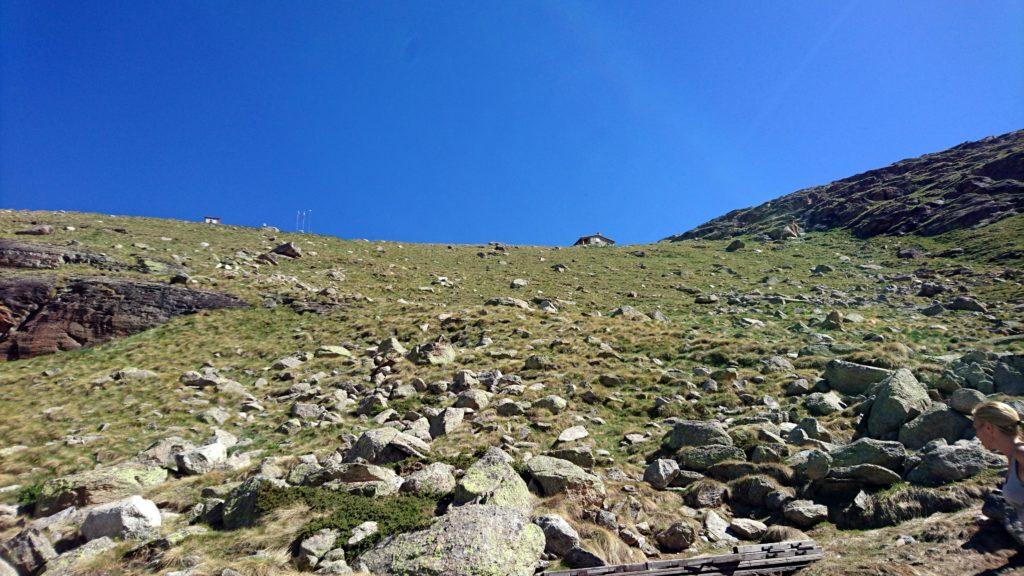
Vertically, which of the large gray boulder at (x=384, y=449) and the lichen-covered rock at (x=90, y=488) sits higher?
the large gray boulder at (x=384, y=449)

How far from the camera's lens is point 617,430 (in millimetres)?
14234

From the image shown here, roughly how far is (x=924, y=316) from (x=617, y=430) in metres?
26.4

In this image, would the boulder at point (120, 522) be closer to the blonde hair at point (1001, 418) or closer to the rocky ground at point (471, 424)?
the rocky ground at point (471, 424)

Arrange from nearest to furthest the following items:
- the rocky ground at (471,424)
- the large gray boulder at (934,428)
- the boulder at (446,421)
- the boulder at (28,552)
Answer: the boulder at (28,552) → the rocky ground at (471,424) → the large gray boulder at (934,428) → the boulder at (446,421)

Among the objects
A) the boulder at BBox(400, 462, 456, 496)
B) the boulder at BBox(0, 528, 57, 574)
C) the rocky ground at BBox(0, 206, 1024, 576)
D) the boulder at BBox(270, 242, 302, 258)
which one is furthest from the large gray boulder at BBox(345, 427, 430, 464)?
the boulder at BBox(270, 242, 302, 258)

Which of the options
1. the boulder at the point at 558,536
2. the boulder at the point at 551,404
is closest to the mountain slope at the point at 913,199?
the boulder at the point at 551,404

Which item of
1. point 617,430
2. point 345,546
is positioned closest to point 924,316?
point 617,430

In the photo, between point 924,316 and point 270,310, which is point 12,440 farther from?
point 924,316

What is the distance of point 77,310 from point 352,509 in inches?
1039

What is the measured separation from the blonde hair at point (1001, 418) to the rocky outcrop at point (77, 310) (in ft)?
109

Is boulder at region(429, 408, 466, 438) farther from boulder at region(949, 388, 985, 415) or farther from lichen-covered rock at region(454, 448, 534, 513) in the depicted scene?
boulder at region(949, 388, 985, 415)

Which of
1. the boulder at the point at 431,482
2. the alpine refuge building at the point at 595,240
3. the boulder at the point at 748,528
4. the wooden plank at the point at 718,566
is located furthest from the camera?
the alpine refuge building at the point at 595,240

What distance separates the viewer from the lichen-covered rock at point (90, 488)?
31.7 feet

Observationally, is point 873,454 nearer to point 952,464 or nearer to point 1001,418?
point 952,464
